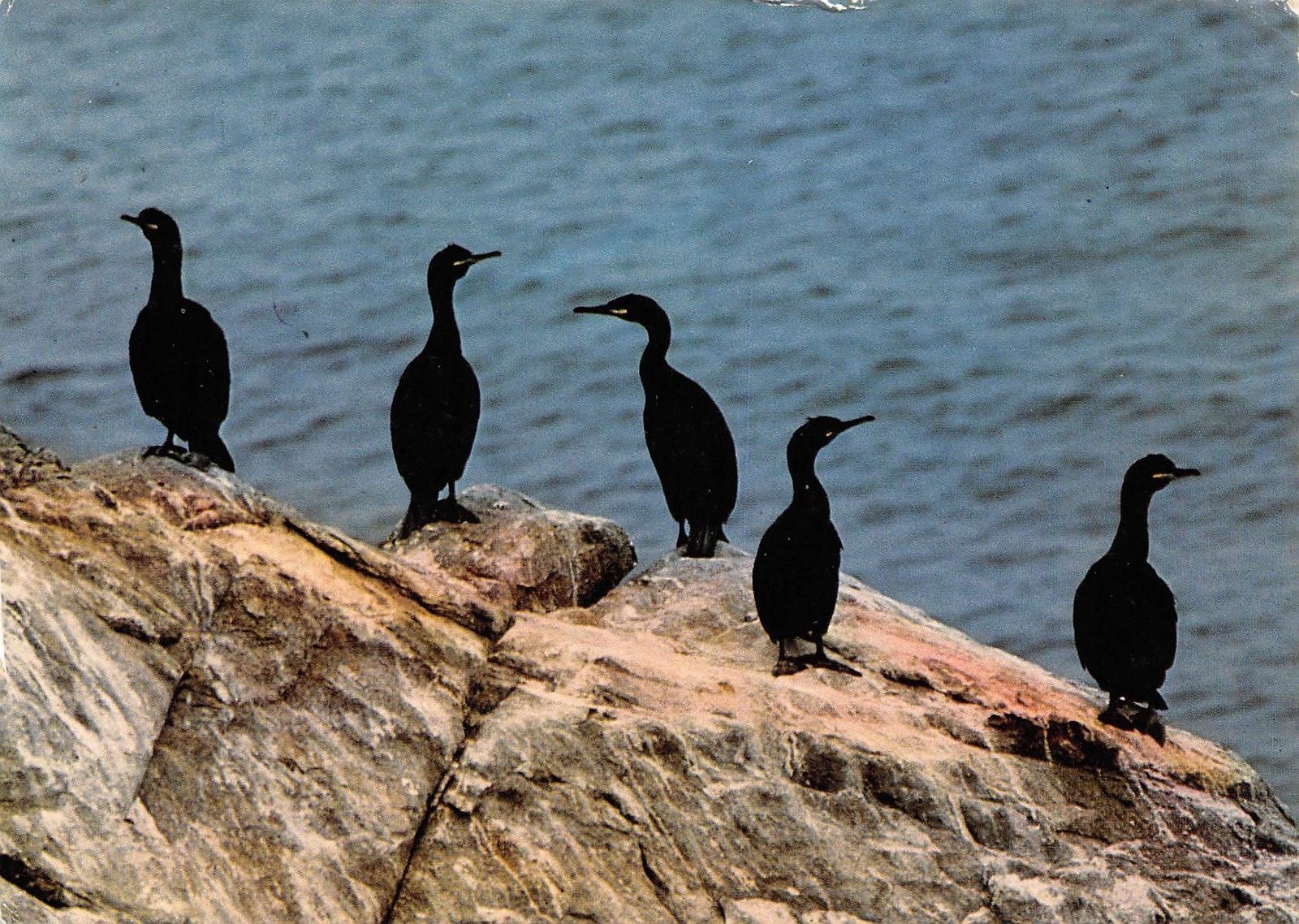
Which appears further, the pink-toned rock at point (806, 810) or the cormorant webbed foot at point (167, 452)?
the cormorant webbed foot at point (167, 452)

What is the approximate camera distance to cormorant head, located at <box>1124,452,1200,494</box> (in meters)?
6.51

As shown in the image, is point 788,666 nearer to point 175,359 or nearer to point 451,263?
point 451,263

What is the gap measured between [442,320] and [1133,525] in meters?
3.00

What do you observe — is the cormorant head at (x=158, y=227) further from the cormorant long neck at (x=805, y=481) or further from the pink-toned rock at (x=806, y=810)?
the cormorant long neck at (x=805, y=481)

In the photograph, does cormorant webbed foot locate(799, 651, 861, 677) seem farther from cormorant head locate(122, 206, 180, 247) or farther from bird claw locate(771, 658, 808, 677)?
cormorant head locate(122, 206, 180, 247)

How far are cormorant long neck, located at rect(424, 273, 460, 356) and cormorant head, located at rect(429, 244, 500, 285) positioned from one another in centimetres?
1

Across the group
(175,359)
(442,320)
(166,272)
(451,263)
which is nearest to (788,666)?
(442,320)

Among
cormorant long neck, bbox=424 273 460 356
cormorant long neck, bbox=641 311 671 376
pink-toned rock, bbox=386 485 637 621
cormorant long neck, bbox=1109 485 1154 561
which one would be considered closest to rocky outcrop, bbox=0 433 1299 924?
pink-toned rock, bbox=386 485 637 621

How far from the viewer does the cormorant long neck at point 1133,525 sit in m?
6.51

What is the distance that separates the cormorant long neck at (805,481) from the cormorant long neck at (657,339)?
45.8 inches

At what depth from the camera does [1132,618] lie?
6.45 meters

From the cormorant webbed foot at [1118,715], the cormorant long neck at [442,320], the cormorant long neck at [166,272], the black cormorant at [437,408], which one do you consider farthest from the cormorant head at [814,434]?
the cormorant long neck at [166,272]

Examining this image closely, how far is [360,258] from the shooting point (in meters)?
12.9

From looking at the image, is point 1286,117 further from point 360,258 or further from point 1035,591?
point 360,258
